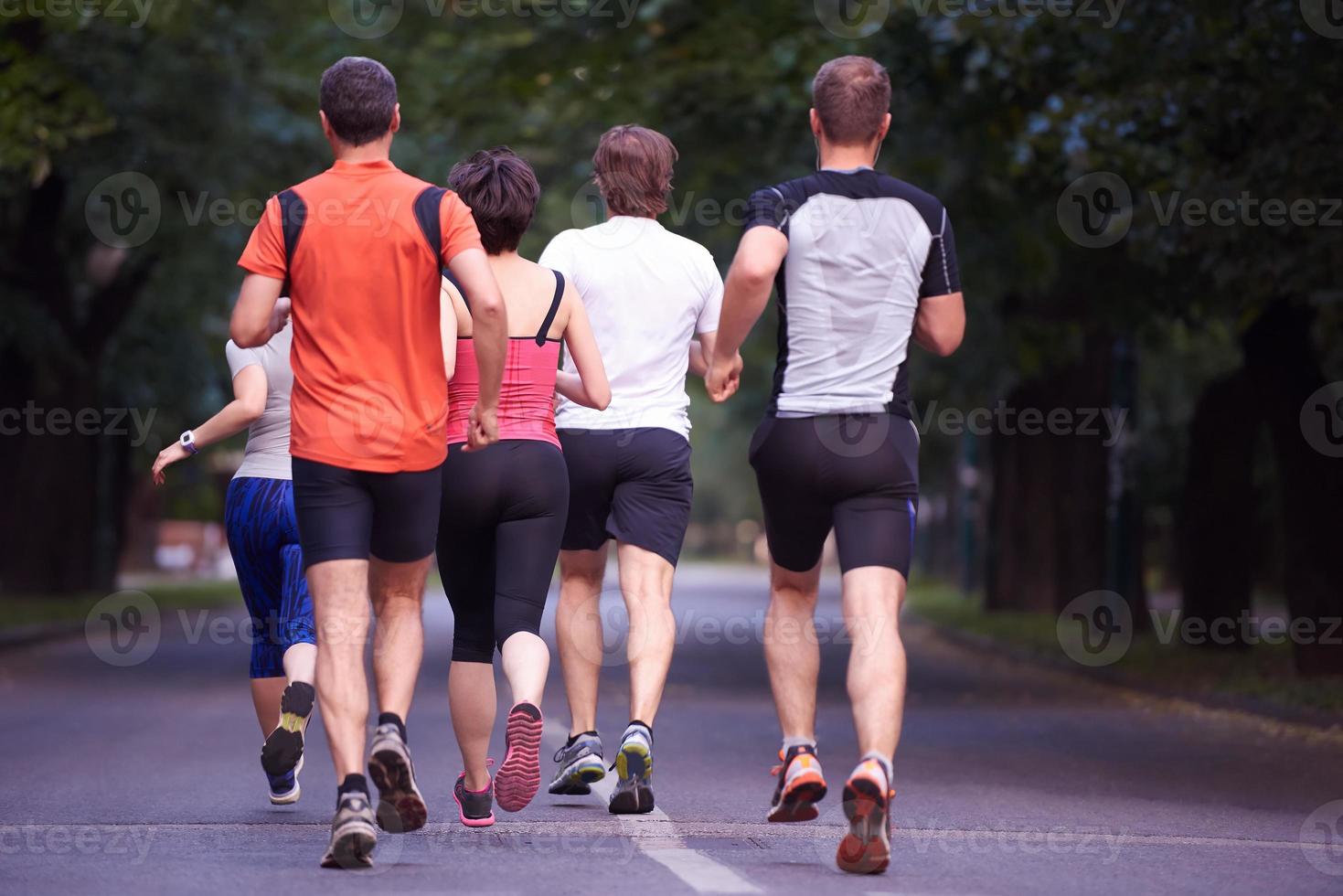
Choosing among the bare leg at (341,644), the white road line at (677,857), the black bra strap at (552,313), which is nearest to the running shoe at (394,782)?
the bare leg at (341,644)

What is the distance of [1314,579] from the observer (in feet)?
52.3

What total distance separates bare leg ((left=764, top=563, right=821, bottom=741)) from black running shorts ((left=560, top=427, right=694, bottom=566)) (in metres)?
0.84

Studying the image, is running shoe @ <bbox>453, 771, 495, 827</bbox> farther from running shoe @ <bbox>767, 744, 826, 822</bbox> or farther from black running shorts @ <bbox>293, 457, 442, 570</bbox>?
running shoe @ <bbox>767, 744, 826, 822</bbox>

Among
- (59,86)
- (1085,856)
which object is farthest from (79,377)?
(1085,856)

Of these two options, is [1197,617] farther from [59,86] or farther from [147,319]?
[147,319]

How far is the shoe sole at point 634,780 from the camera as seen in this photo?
729 cm

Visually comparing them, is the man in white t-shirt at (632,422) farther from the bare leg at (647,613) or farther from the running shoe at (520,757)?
the running shoe at (520,757)

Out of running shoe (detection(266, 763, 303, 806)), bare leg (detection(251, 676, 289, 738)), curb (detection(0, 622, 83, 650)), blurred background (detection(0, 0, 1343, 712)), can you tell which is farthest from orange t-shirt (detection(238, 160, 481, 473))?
curb (detection(0, 622, 83, 650))

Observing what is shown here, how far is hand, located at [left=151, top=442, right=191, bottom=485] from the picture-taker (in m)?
7.59

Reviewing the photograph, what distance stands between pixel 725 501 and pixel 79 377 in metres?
46.8

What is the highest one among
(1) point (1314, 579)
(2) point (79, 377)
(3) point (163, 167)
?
(3) point (163, 167)

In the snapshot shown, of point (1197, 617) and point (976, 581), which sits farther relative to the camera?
point (976, 581)

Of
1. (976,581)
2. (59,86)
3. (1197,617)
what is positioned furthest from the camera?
(976,581)

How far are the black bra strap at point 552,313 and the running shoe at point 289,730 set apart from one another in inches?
55.3
